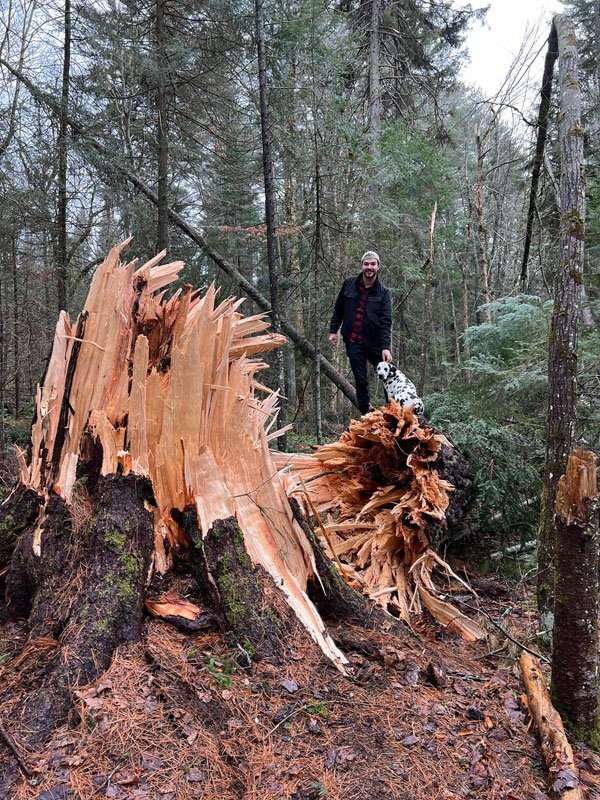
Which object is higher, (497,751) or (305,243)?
(305,243)

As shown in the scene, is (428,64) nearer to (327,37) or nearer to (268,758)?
(327,37)

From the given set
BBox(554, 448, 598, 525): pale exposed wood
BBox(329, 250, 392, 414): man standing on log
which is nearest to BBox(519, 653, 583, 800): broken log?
BBox(554, 448, 598, 525): pale exposed wood

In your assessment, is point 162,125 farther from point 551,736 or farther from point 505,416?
point 551,736

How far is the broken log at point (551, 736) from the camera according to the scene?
2.14 meters

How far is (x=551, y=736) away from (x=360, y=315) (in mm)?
4668

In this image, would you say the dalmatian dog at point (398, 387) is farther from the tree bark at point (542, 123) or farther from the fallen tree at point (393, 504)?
the tree bark at point (542, 123)

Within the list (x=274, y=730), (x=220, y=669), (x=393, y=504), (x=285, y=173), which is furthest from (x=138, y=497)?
(x=285, y=173)

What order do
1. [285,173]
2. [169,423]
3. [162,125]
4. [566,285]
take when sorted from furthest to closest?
[285,173]
[162,125]
[566,285]
[169,423]

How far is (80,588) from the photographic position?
2539 mm

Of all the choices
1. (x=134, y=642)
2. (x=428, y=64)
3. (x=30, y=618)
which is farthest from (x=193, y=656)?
(x=428, y=64)

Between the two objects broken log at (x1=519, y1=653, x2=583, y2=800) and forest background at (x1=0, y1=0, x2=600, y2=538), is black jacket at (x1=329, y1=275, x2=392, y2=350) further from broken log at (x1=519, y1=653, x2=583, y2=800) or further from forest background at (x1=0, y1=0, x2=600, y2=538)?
broken log at (x1=519, y1=653, x2=583, y2=800)

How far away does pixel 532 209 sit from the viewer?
185 inches

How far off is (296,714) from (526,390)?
459cm

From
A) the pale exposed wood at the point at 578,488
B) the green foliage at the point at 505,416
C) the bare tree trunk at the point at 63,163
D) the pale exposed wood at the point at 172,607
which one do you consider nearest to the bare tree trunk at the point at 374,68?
the bare tree trunk at the point at 63,163
